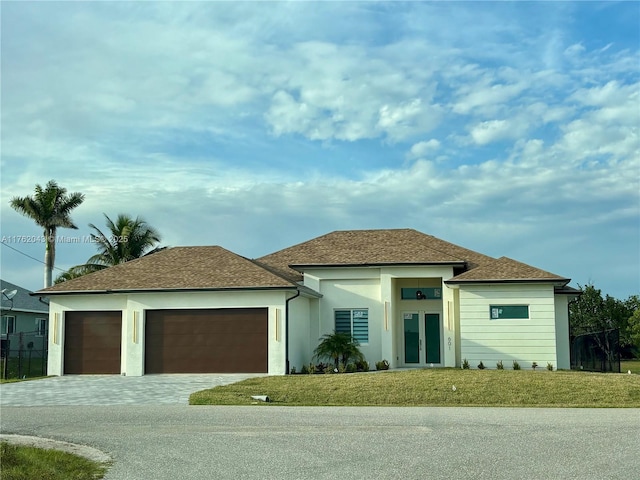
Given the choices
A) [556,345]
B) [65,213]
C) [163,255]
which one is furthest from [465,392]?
[65,213]

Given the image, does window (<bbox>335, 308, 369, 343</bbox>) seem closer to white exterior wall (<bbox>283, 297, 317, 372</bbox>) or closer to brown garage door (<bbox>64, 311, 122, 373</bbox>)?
white exterior wall (<bbox>283, 297, 317, 372</bbox>)

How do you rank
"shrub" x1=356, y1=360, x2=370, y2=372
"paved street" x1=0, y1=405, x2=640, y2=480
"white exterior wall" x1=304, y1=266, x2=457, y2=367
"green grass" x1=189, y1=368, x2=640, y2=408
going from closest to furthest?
"paved street" x1=0, y1=405, x2=640, y2=480 < "green grass" x1=189, y1=368, x2=640, y2=408 < "shrub" x1=356, y1=360, x2=370, y2=372 < "white exterior wall" x1=304, y1=266, x2=457, y2=367

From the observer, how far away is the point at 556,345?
28438 mm

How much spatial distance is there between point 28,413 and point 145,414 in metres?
2.87

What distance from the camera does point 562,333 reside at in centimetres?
2912

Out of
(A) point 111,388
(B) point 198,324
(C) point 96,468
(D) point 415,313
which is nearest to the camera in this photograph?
(C) point 96,468

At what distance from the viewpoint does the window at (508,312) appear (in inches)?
1077

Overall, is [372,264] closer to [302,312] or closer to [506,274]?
[302,312]

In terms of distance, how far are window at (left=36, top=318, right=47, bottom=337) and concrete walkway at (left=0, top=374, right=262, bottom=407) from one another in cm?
1728

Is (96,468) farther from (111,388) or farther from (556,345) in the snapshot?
(556,345)

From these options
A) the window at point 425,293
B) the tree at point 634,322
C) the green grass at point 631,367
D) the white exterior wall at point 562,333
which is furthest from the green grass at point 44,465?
the tree at point 634,322

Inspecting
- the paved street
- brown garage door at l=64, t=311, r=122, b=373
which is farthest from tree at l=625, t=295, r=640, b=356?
brown garage door at l=64, t=311, r=122, b=373

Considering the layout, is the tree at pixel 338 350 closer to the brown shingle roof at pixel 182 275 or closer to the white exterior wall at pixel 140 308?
the white exterior wall at pixel 140 308

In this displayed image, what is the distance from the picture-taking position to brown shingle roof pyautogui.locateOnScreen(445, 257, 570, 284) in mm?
27078
